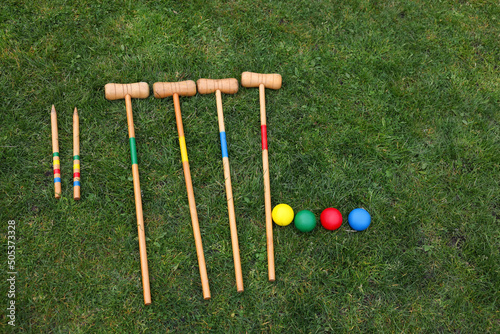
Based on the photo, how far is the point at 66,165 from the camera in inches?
128

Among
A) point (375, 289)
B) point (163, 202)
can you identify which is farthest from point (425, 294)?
point (163, 202)

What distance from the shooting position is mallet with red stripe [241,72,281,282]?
3.00 meters

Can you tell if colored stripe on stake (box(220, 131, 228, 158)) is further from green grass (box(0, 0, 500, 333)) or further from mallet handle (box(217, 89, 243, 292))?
green grass (box(0, 0, 500, 333))

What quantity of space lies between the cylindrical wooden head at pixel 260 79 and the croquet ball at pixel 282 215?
1.26 metres

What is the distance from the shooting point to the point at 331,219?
3049 millimetres

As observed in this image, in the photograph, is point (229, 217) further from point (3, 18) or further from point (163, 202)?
point (3, 18)

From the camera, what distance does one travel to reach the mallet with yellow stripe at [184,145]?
2.89 metres

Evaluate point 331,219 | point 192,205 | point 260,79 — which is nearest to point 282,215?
point 331,219

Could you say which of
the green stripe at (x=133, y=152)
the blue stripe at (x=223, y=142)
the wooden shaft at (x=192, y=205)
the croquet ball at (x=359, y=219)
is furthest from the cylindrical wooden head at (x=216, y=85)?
the croquet ball at (x=359, y=219)

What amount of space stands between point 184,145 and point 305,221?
1.24 m

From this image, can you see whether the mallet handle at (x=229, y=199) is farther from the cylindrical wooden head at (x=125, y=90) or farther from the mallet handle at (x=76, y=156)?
the mallet handle at (x=76, y=156)

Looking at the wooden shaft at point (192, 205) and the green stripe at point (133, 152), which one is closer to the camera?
the wooden shaft at point (192, 205)

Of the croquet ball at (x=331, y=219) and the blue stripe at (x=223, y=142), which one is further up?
the blue stripe at (x=223, y=142)

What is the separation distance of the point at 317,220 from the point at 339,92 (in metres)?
1.41
